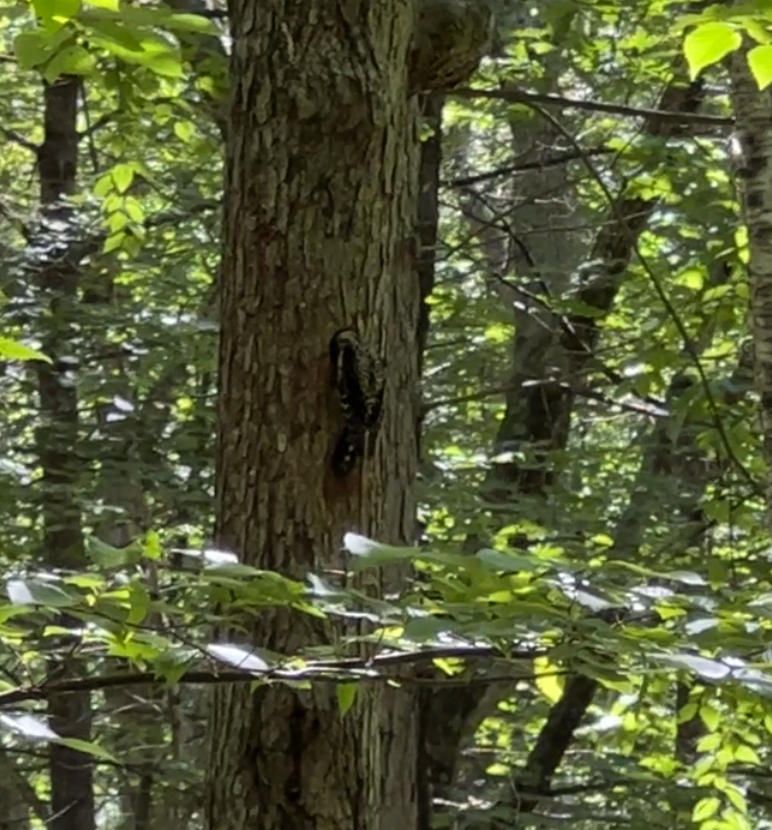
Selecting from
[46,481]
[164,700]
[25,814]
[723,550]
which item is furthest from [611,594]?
[25,814]

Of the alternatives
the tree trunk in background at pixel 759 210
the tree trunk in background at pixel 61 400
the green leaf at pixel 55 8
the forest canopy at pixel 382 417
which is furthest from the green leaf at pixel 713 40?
the tree trunk in background at pixel 61 400

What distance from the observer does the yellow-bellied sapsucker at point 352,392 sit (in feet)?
7.38

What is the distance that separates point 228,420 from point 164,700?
2.97 metres

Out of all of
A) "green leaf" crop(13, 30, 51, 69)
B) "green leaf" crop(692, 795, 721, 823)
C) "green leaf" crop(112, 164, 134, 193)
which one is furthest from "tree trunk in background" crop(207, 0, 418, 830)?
"green leaf" crop(692, 795, 721, 823)

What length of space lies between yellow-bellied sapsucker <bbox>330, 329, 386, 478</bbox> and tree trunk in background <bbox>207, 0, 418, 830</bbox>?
19 mm

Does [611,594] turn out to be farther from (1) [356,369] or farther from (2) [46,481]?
(2) [46,481]

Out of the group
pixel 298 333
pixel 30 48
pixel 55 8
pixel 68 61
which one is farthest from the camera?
pixel 298 333

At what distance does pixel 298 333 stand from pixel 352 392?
0.45ft

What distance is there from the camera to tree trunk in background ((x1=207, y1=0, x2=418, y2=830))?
2.22 m

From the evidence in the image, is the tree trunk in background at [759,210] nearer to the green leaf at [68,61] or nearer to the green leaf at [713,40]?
the green leaf at [713,40]

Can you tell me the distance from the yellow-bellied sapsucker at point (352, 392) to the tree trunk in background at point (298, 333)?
2 centimetres

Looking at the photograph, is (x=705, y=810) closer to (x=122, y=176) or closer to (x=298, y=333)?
(x=298, y=333)

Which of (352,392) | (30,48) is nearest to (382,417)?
(352,392)

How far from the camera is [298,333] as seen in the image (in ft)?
7.36
